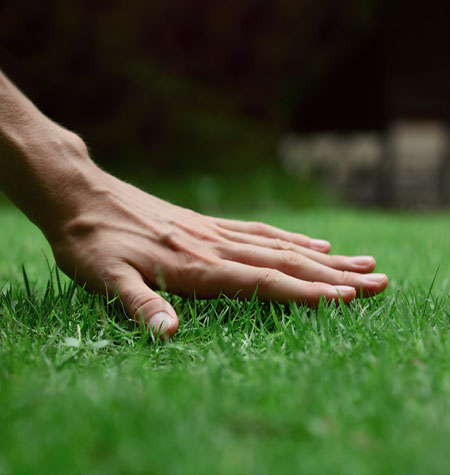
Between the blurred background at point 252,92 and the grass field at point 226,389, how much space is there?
9.84 metres

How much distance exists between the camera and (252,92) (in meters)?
14.1

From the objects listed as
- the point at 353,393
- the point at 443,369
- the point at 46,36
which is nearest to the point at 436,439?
the point at 353,393

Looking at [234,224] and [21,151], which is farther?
[234,224]

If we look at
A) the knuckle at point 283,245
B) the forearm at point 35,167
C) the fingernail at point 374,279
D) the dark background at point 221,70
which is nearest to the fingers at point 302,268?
the fingernail at point 374,279

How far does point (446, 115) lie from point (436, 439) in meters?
11.8

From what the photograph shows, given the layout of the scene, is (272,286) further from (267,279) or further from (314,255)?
(314,255)

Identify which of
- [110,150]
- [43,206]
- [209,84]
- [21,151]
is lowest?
[110,150]

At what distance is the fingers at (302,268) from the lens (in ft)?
4.90

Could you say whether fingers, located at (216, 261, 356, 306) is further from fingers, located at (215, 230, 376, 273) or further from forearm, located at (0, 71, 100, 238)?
forearm, located at (0, 71, 100, 238)

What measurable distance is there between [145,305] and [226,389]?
44 cm

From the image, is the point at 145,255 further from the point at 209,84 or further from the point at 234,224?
the point at 209,84

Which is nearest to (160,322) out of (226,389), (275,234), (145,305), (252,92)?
(145,305)

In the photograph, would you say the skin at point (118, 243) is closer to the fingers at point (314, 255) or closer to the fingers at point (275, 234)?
the fingers at point (314, 255)

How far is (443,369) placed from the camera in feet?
3.35
